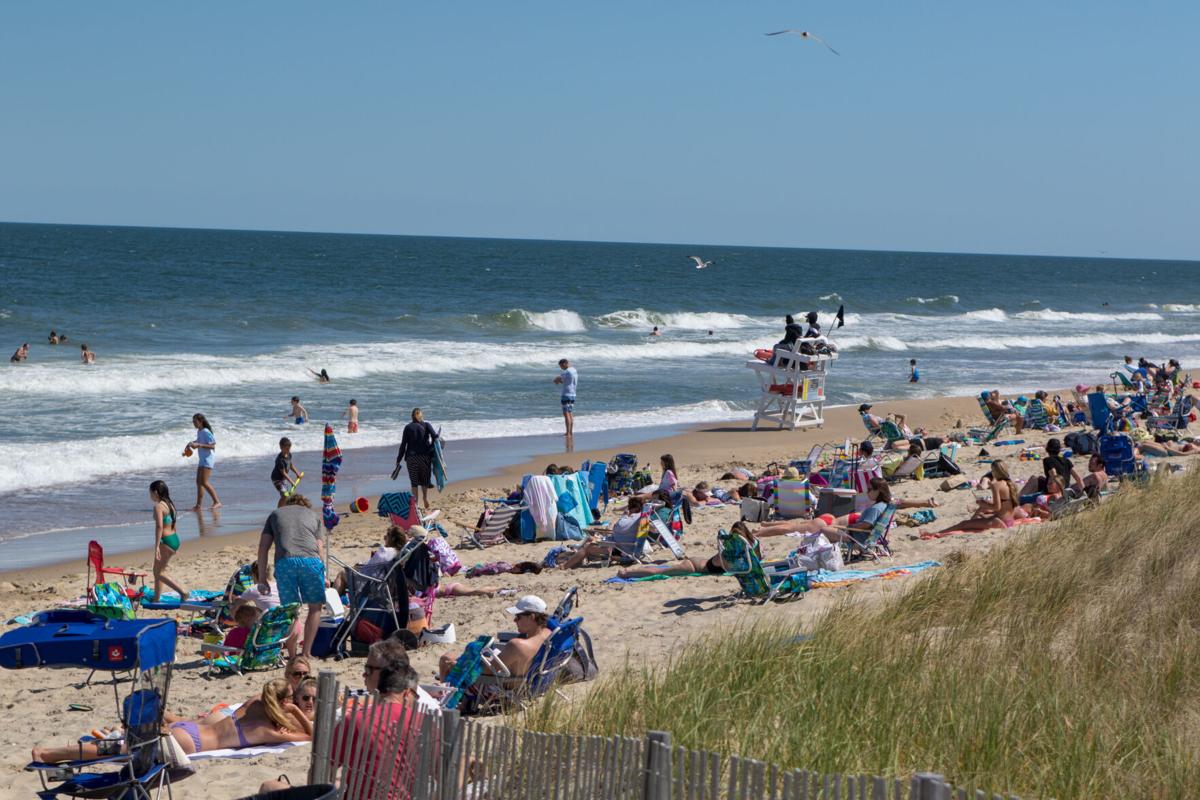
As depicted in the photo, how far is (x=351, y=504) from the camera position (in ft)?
49.5

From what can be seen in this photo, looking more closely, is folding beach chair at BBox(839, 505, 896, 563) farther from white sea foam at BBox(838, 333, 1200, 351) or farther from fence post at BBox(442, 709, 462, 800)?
white sea foam at BBox(838, 333, 1200, 351)

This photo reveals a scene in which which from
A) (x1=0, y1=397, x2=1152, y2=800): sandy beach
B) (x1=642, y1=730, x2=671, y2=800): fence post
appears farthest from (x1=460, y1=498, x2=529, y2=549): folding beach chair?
(x1=642, y1=730, x2=671, y2=800): fence post

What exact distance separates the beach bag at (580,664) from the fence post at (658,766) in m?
2.83

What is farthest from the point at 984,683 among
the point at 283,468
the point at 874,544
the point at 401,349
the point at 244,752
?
the point at 401,349

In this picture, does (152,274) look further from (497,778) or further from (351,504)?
(497,778)

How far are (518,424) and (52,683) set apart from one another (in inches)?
566

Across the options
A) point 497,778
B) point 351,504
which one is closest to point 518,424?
point 351,504

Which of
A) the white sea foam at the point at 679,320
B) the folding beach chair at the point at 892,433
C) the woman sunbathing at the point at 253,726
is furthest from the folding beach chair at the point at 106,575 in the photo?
the white sea foam at the point at 679,320

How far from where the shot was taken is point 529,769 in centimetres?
→ 473

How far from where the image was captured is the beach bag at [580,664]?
7168mm

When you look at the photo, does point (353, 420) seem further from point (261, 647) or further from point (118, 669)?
point (118, 669)

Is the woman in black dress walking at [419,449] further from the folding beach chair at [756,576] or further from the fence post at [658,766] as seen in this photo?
the fence post at [658,766]

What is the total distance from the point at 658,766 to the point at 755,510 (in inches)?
325

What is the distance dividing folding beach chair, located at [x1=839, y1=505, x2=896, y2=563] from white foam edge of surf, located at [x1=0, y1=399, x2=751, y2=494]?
9679mm
